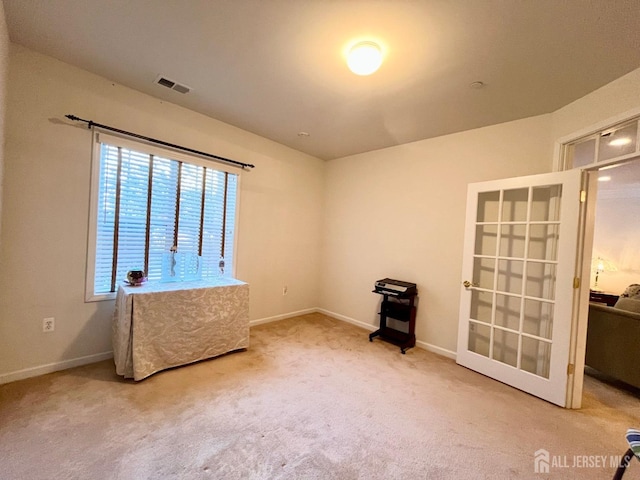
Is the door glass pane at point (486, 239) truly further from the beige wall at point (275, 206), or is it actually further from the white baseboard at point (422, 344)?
the white baseboard at point (422, 344)

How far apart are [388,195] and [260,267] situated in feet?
6.89

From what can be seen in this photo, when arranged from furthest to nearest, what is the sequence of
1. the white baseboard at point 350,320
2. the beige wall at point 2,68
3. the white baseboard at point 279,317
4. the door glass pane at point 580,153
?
the white baseboard at point 350,320 < the white baseboard at point 279,317 < the door glass pane at point 580,153 < the beige wall at point 2,68

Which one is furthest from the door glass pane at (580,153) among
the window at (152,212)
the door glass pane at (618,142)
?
the window at (152,212)

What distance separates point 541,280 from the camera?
240 centimetres

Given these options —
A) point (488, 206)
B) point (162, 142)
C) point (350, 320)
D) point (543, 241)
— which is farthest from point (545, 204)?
point (162, 142)

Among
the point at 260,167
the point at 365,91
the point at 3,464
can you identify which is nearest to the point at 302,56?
the point at 365,91

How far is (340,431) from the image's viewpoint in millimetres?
1742

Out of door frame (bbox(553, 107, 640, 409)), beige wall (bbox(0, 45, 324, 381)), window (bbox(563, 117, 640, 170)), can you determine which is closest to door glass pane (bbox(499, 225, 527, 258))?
door frame (bbox(553, 107, 640, 409))

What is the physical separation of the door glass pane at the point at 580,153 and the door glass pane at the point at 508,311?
52.8 inches

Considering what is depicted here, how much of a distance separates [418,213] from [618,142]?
1.75 m

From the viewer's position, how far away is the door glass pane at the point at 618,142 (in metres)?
1.91

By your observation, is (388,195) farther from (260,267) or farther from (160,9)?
(160,9)

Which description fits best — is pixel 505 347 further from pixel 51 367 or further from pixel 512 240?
pixel 51 367

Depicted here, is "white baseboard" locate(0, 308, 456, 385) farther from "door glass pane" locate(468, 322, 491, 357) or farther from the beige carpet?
"door glass pane" locate(468, 322, 491, 357)
